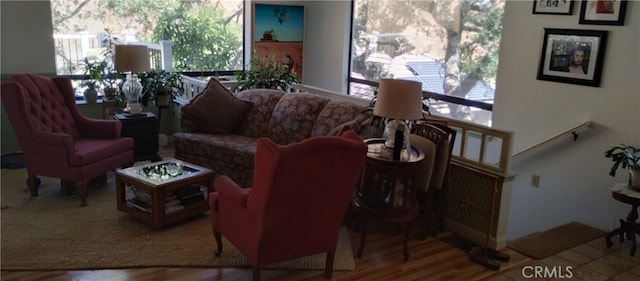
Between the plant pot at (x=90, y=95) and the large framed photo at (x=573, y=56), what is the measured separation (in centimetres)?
476

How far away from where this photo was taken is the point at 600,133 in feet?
14.4

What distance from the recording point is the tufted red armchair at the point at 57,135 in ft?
13.7

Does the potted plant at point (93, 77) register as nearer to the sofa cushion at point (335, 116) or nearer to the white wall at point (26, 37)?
the white wall at point (26, 37)

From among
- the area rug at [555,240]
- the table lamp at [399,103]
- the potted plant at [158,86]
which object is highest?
the table lamp at [399,103]

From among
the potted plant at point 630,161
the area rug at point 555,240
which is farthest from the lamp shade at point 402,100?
the potted plant at point 630,161

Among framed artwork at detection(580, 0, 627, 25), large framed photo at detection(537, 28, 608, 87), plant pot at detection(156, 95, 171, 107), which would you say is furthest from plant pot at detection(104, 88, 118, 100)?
framed artwork at detection(580, 0, 627, 25)

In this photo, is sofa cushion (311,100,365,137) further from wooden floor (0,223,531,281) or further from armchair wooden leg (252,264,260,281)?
armchair wooden leg (252,264,260,281)

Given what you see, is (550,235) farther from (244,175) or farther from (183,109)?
(183,109)

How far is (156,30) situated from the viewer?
6.44m

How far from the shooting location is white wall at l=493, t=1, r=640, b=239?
4207 millimetres

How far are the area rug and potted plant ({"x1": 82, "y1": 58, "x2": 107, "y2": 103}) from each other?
4.61 m

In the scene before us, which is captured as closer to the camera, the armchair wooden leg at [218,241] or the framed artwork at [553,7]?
the armchair wooden leg at [218,241]

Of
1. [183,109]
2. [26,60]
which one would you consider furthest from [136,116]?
[26,60]

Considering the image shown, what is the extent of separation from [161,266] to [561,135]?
11.8 feet
